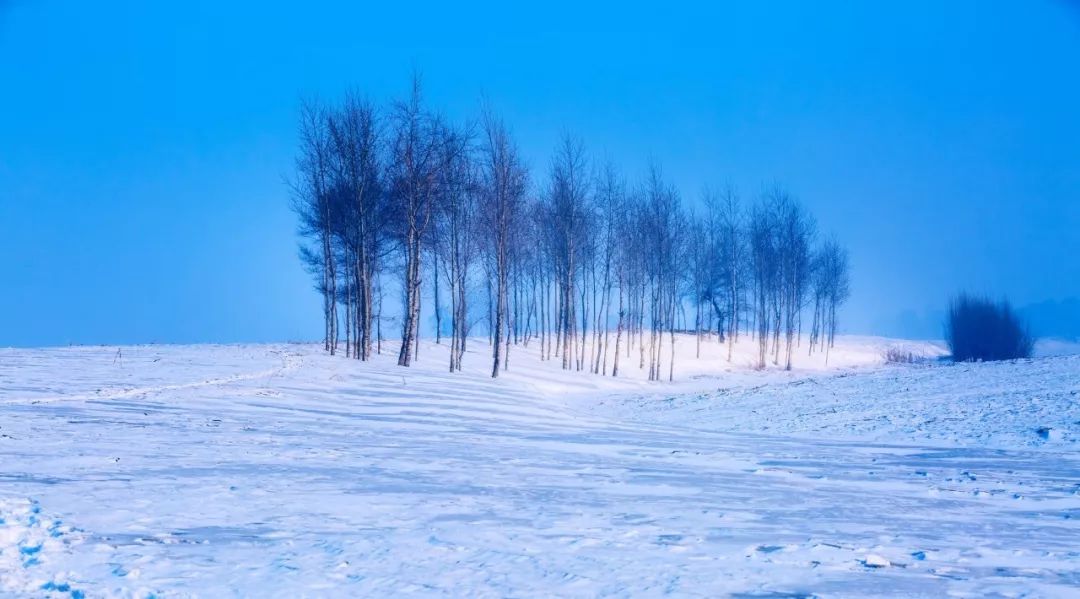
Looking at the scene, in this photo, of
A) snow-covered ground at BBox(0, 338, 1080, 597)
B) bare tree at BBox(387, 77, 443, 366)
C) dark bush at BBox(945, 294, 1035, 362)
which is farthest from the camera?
dark bush at BBox(945, 294, 1035, 362)

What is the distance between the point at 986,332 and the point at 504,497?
4166cm

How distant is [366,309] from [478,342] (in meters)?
20.4

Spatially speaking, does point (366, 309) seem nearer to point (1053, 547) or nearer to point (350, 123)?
point (350, 123)

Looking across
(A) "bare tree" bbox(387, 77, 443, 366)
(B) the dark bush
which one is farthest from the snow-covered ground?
(B) the dark bush

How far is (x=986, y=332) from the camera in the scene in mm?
41219

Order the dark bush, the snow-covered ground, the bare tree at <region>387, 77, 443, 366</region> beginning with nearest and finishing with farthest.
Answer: the snow-covered ground < the bare tree at <region>387, 77, 443, 366</region> < the dark bush

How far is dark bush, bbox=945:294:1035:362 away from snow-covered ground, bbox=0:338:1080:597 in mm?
27657

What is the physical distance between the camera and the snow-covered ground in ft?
16.0

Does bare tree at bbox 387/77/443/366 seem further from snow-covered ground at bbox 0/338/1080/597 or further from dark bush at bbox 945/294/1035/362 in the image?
dark bush at bbox 945/294/1035/362

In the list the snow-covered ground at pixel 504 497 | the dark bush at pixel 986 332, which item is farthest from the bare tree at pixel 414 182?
the dark bush at pixel 986 332

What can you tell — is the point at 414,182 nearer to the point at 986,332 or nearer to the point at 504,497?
the point at 504,497

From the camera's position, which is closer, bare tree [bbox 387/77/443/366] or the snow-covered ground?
the snow-covered ground

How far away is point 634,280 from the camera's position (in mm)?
42656

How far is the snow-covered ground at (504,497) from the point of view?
489 cm
